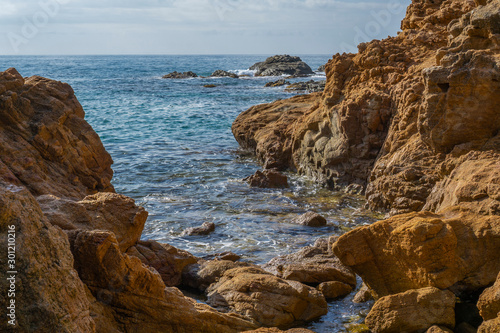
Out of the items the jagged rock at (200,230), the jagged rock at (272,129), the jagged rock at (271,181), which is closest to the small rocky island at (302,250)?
the jagged rock at (200,230)

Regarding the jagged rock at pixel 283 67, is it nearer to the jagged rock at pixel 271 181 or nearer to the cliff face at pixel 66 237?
the jagged rock at pixel 271 181

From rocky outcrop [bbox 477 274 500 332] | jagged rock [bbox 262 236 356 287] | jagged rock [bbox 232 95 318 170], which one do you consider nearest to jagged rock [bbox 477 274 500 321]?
rocky outcrop [bbox 477 274 500 332]

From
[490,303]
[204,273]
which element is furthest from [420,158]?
[490,303]

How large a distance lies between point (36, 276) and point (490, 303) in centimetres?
394

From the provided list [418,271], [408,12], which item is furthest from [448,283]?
[408,12]

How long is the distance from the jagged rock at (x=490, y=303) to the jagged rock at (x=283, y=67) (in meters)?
62.5

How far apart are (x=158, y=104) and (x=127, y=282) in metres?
31.4

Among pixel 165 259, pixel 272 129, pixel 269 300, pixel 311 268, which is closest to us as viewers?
pixel 269 300

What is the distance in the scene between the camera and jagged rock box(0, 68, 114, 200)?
22.7 feet

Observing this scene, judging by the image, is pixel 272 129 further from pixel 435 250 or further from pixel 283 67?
pixel 283 67

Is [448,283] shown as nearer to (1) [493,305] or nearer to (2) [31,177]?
(1) [493,305]

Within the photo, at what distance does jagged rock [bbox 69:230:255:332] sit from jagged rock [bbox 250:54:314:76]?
62.5 meters

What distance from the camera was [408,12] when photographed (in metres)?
14.1

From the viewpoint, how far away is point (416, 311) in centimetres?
544
